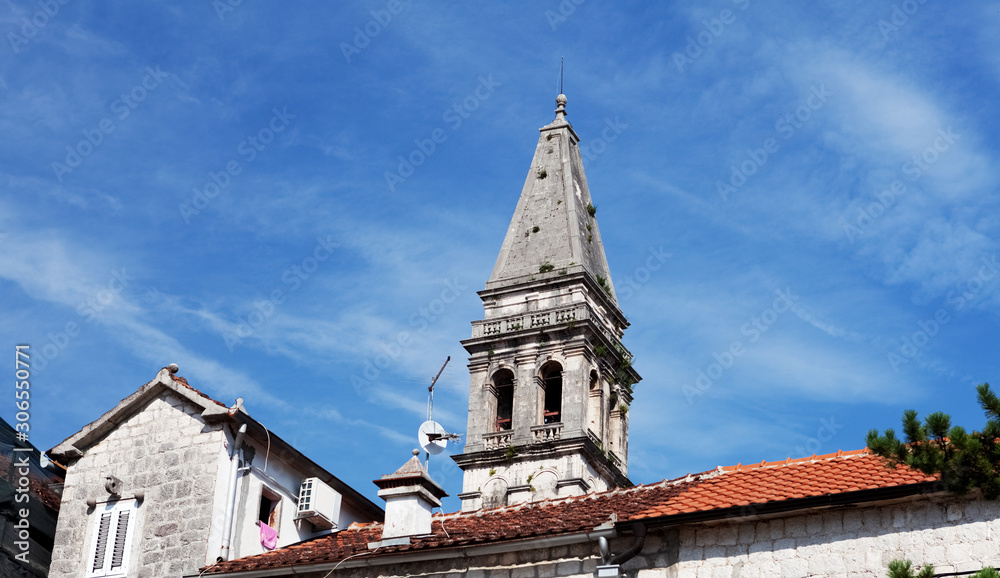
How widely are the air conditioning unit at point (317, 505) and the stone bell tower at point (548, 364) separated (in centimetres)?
1666

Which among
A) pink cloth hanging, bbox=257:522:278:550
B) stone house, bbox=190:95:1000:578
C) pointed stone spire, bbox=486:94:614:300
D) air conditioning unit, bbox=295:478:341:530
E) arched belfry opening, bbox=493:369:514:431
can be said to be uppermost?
pointed stone spire, bbox=486:94:614:300

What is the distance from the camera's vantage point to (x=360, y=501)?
72.8 feet

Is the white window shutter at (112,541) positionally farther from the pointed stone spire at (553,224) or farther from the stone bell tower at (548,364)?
the pointed stone spire at (553,224)

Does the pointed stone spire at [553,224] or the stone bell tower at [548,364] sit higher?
the pointed stone spire at [553,224]

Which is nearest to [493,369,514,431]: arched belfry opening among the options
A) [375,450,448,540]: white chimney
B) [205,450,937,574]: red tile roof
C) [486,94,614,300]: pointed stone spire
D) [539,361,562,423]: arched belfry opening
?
[539,361,562,423]: arched belfry opening

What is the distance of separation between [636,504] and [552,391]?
23.8 metres

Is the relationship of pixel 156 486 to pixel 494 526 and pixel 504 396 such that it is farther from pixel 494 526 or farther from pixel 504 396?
pixel 504 396

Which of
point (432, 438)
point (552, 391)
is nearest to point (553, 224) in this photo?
point (552, 391)

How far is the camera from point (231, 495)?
1959cm

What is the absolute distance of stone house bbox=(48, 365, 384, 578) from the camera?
1928cm

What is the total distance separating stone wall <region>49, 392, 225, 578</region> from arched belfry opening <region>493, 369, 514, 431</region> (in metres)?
20.9

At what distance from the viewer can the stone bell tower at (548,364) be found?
38656mm

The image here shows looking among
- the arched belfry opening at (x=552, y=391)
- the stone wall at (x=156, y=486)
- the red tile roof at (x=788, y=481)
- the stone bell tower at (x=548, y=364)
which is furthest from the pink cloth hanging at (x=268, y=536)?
the arched belfry opening at (x=552, y=391)

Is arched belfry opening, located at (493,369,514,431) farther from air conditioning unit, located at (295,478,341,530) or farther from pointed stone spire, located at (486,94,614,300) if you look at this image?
air conditioning unit, located at (295,478,341,530)
